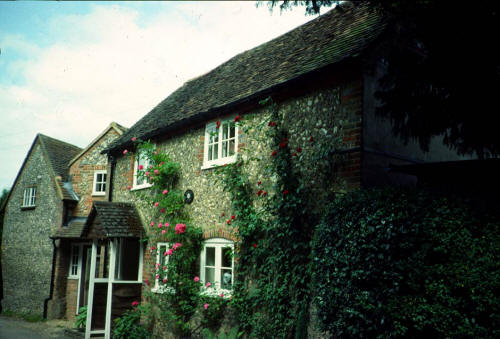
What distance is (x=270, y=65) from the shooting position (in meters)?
10.6

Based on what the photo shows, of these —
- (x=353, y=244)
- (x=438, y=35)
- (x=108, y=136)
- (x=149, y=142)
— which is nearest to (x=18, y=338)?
(x=149, y=142)

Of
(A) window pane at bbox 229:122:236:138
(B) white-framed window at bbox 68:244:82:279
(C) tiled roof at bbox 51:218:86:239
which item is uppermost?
(A) window pane at bbox 229:122:236:138

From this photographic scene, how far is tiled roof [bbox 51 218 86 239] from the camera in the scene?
1775 centimetres

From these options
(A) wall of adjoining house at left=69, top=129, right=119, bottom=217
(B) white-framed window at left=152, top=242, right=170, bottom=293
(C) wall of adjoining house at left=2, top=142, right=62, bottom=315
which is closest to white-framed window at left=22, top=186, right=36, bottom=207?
(C) wall of adjoining house at left=2, top=142, right=62, bottom=315

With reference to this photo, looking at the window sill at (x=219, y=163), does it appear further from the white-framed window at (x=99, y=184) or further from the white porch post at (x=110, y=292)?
the white-framed window at (x=99, y=184)

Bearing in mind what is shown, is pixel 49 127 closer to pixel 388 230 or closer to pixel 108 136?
pixel 108 136

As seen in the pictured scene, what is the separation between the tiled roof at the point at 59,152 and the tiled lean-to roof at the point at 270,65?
723cm

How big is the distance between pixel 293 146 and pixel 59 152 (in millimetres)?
17815

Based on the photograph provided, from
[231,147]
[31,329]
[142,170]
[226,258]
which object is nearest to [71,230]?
[31,329]

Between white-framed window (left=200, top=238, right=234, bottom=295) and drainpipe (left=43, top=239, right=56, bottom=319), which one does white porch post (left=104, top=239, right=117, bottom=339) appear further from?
drainpipe (left=43, top=239, right=56, bottom=319)

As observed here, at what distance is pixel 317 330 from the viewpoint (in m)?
6.76

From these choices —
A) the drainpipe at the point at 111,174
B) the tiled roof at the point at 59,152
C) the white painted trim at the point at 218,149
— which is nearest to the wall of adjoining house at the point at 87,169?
the tiled roof at the point at 59,152

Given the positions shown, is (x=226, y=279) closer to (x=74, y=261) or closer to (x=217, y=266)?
(x=217, y=266)

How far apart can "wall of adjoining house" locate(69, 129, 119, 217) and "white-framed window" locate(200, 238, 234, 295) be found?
35.1 ft
